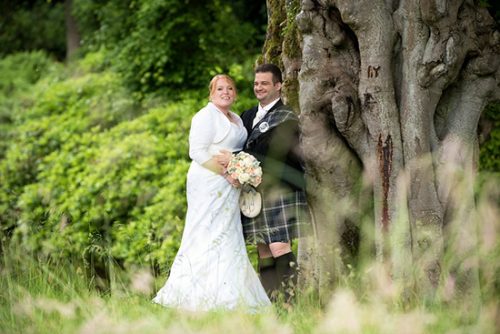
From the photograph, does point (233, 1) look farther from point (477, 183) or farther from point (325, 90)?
point (325, 90)

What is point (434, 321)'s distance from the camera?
4230 mm

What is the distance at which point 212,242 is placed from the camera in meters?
5.93

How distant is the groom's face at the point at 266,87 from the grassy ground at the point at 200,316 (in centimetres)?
169

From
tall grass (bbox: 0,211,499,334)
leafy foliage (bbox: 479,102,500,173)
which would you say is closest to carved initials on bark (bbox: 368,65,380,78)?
tall grass (bbox: 0,211,499,334)

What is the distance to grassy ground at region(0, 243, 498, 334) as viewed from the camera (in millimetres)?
4152

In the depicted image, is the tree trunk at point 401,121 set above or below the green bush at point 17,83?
below

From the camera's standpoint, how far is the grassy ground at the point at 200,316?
4.15 metres

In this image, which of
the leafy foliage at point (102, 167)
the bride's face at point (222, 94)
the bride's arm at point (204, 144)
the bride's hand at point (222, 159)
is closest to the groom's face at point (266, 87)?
the bride's face at point (222, 94)

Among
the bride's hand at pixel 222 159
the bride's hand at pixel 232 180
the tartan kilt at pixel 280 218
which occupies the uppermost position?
the bride's hand at pixel 222 159

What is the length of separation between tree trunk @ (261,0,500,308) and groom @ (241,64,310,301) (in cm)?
14

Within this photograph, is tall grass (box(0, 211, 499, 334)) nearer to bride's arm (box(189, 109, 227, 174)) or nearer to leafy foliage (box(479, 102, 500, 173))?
bride's arm (box(189, 109, 227, 174))

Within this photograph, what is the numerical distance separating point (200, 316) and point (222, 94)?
2096mm

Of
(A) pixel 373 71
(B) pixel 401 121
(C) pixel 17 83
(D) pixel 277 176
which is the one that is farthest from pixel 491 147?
(C) pixel 17 83

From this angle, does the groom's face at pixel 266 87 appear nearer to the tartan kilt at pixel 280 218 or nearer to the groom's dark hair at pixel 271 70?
the groom's dark hair at pixel 271 70
